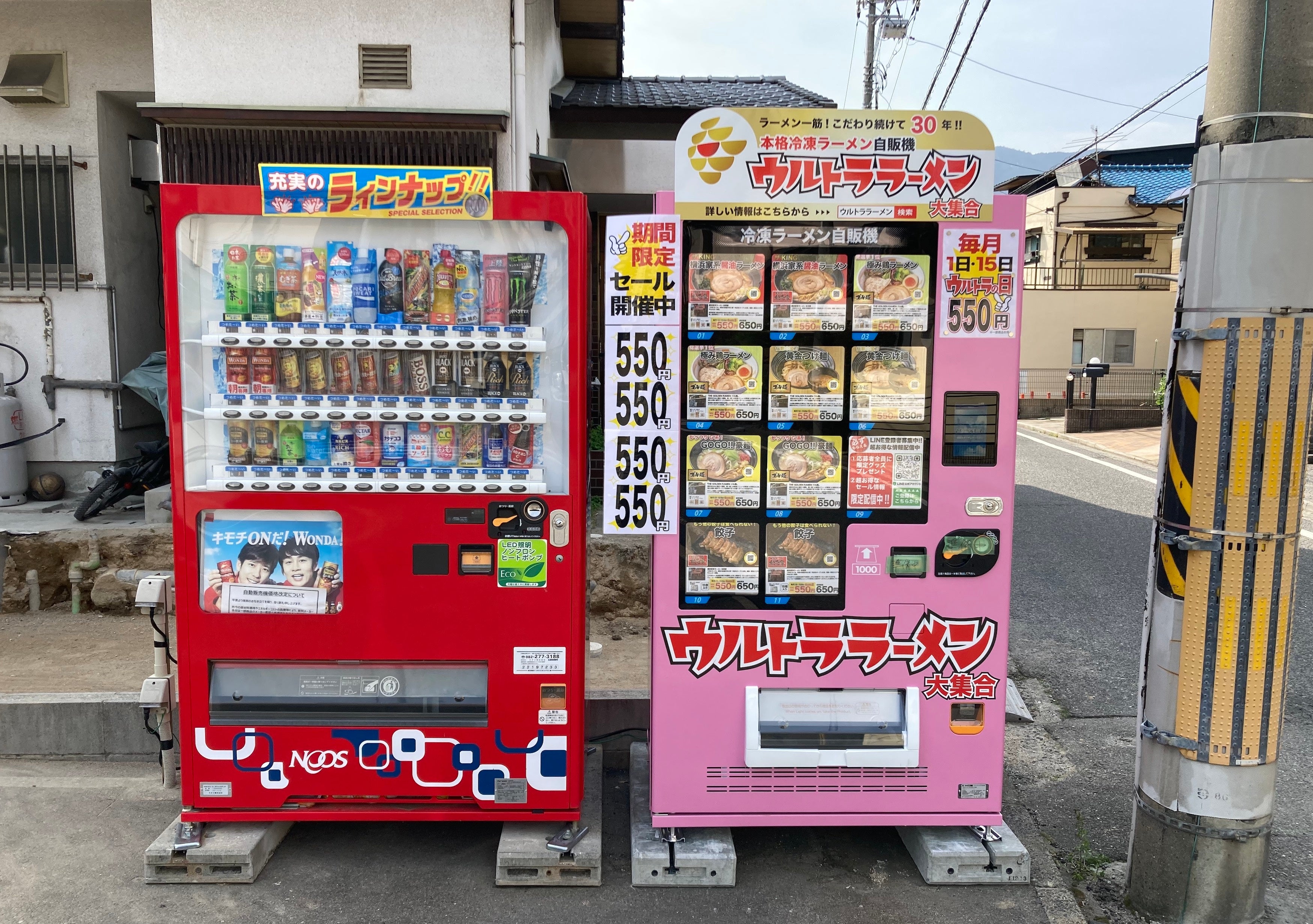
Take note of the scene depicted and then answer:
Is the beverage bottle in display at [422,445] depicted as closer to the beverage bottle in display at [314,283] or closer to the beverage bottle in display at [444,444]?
the beverage bottle in display at [444,444]

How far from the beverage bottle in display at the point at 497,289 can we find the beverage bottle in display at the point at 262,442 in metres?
0.95

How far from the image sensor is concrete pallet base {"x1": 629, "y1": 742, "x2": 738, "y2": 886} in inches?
132

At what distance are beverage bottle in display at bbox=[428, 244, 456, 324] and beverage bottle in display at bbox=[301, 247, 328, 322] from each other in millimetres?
421

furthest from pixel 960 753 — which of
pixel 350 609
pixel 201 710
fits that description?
pixel 201 710

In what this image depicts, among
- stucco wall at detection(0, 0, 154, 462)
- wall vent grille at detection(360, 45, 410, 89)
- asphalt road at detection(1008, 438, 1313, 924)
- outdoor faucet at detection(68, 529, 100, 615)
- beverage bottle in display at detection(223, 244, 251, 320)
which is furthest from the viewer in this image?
stucco wall at detection(0, 0, 154, 462)

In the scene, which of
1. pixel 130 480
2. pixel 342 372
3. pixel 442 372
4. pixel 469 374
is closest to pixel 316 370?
pixel 342 372

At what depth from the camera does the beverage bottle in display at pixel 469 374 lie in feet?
11.2

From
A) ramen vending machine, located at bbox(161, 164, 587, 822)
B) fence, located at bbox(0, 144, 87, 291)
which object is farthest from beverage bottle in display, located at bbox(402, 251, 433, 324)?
fence, located at bbox(0, 144, 87, 291)

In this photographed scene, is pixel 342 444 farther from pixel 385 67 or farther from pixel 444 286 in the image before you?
pixel 385 67

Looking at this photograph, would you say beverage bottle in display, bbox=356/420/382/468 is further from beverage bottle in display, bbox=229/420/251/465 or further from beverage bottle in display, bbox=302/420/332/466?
beverage bottle in display, bbox=229/420/251/465

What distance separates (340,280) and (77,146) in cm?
609

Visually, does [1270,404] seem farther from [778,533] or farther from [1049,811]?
[1049,811]

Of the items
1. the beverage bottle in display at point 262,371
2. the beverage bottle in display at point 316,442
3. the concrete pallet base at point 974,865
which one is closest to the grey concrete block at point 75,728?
the beverage bottle in display at point 316,442

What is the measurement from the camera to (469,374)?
3.45 metres
